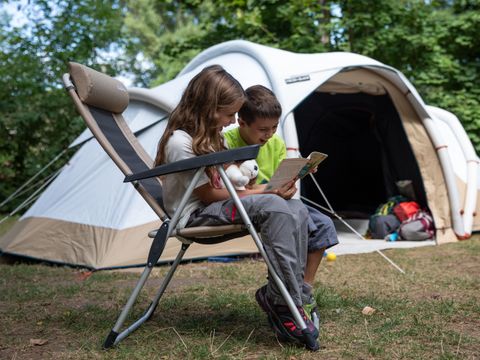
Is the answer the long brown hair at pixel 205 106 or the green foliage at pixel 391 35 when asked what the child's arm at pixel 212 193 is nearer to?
the long brown hair at pixel 205 106

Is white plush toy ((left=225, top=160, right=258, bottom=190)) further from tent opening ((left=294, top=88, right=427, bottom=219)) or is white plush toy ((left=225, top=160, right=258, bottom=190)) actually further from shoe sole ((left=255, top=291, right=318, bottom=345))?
tent opening ((left=294, top=88, right=427, bottom=219))

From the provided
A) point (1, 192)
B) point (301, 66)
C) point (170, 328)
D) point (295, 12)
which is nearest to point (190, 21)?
point (295, 12)

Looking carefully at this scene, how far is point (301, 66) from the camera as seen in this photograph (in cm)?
468

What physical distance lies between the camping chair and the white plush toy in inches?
7.6

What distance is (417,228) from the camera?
16.9 feet

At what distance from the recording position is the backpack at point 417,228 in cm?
516

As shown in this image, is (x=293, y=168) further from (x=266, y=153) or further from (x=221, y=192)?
(x=266, y=153)

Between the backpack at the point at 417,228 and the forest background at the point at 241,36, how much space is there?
3.84 meters

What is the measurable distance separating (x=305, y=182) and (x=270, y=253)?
15.2 feet

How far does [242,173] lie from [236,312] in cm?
71

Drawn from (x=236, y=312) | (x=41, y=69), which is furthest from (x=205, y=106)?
(x=41, y=69)

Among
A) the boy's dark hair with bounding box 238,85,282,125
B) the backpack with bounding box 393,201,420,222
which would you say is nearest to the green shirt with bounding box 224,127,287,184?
the boy's dark hair with bounding box 238,85,282,125

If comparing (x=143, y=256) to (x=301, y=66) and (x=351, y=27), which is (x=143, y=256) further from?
(x=351, y=27)

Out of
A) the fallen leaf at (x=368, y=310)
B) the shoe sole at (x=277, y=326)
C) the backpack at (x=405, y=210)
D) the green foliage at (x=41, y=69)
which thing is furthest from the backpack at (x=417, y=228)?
the green foliage at (x=41, y=69)
